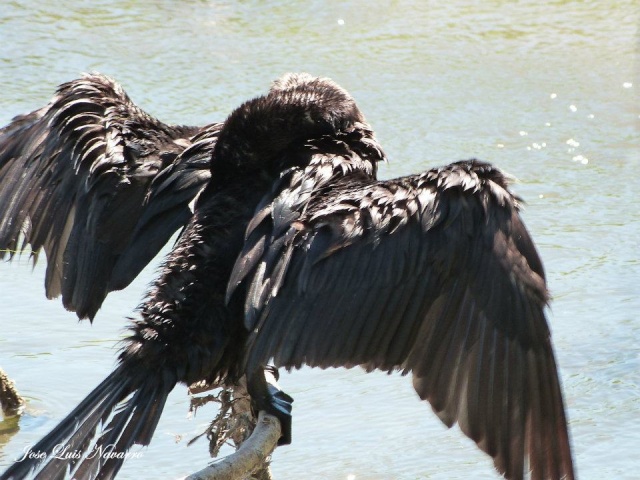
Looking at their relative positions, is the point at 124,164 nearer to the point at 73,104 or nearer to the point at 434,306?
the point at 73,104

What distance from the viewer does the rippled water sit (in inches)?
179

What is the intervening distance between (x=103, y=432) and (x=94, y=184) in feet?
3.34

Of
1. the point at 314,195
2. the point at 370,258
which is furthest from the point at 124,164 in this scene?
the point at 370,258

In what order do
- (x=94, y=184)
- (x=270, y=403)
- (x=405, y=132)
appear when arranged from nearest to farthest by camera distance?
(x=270, y=403) < (x=94, y=184) < (x=405, y=132)

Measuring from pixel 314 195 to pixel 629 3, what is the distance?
603 centimetres

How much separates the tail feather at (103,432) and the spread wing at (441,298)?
1.24 feet

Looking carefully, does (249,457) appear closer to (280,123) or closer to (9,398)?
(280,123)

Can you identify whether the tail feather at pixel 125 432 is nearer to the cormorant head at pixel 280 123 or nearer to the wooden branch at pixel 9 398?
the cormorant head at pixel 280 123

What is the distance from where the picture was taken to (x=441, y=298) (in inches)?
128

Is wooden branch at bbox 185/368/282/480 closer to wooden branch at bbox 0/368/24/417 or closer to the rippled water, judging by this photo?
the rippled water

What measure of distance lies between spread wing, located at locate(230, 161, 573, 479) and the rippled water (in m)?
0.25
